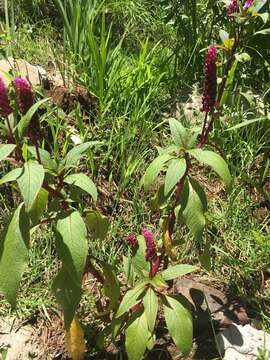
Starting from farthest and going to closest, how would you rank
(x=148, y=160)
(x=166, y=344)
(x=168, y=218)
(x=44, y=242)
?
(x=148, y=160) < (x=44, y=242) < (x=166, y=344) < (x=168, y=218)

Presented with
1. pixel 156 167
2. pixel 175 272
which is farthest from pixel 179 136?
pixel 175 272

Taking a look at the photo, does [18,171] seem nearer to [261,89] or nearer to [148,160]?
[148,160]

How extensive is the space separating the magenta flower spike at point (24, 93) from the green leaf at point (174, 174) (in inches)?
18.4

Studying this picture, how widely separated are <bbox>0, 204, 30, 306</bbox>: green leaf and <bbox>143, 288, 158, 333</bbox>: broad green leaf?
0.45m

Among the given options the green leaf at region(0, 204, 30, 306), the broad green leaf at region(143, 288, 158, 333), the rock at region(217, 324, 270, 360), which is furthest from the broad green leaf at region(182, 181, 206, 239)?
the rock at region(217, 324, 270, 360)

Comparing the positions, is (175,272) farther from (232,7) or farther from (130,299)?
(232,7)

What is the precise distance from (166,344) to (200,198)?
2.50 feet

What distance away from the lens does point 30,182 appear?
1.36 m

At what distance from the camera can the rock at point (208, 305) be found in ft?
7.25

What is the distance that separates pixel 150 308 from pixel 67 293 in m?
0.28

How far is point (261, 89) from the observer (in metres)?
3.15

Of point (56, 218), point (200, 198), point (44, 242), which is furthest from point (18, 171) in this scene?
point (44, 242)

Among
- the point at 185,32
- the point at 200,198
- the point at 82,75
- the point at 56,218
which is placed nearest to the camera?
the point at 56,218

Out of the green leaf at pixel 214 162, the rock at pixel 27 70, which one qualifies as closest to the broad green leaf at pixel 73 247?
the green leaf at pixel 214 162
